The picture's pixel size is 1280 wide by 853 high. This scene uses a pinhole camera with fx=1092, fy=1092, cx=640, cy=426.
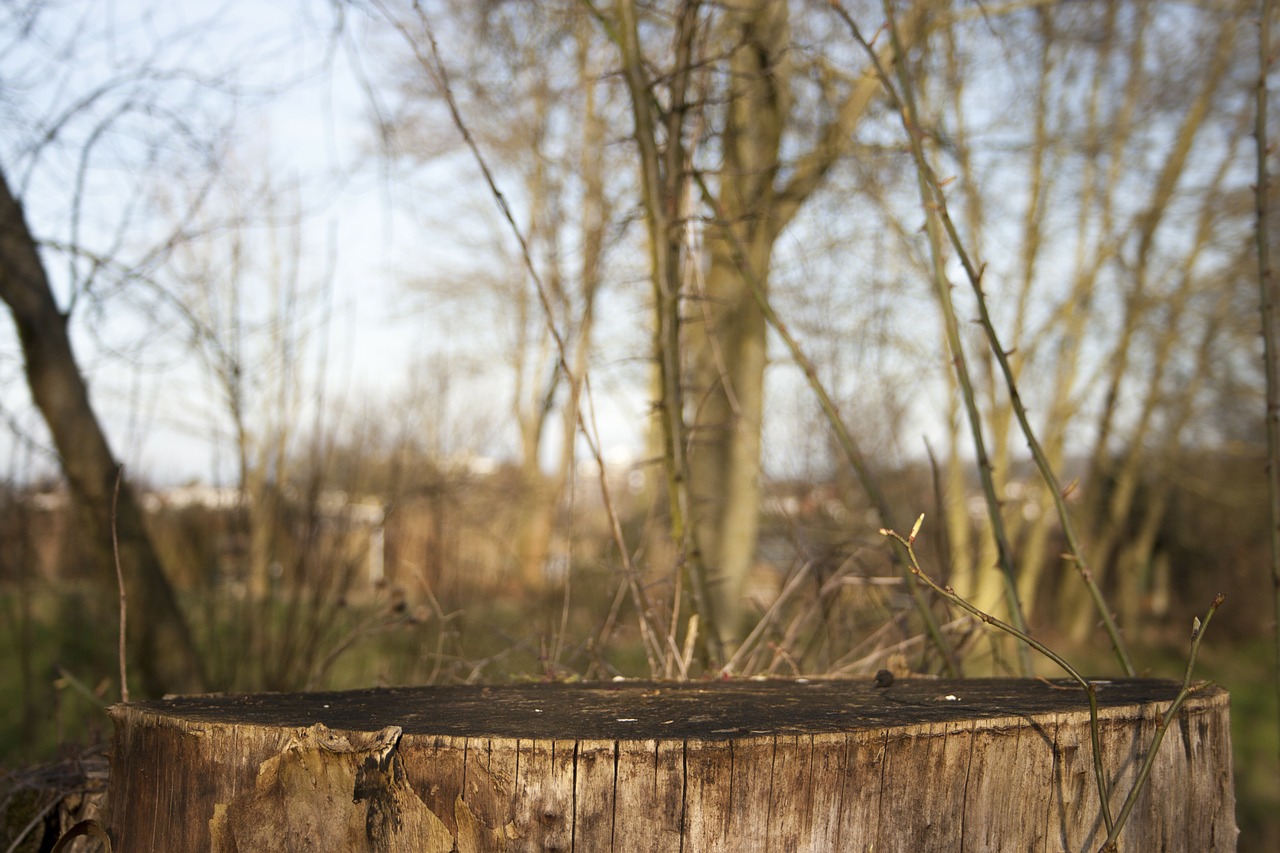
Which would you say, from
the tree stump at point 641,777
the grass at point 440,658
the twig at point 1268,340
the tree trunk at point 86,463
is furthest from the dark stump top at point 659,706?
the tree trunk at point 86,463

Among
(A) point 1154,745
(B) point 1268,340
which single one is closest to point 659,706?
(A) point 1154,745

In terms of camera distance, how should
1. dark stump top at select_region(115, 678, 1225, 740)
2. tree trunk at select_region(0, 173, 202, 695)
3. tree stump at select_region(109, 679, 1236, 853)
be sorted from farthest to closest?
tree trunk at select_region(0, 173, 202, 695) < dark stump top at select_region(115, 678, 1225, 740) < tree stump at select_region(109, 679, 1236, 853)

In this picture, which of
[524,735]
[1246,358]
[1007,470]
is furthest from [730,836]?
[1246,358]

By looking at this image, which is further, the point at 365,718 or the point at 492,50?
the point at 492,50

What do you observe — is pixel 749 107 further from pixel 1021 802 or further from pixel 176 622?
pixel 1021 802

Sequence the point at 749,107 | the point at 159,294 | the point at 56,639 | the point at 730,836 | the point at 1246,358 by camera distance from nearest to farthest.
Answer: the point at 730,836 < the point at 159,294 < the point at 749,107 < the point at 56,639 < the point at 1246,358

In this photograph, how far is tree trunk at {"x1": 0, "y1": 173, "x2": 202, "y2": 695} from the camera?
12.3 ft

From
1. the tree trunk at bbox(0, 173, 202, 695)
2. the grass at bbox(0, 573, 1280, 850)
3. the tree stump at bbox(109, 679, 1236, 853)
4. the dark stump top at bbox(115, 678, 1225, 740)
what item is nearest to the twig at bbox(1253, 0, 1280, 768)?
the grass at bbox(0, 573, 1280, 850)

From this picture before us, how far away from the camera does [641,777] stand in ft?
4.54

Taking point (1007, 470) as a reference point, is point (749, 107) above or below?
above

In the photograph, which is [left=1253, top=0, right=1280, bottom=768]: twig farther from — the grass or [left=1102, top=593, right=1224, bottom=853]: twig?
[left=1102, top=593, right=1224, bottom=853]: twig

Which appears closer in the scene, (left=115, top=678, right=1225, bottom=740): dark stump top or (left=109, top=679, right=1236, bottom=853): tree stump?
(left=109, top=679, right=1236, bottom=853): tree stump

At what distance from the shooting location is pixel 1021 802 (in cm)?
155

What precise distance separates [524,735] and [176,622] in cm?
314
